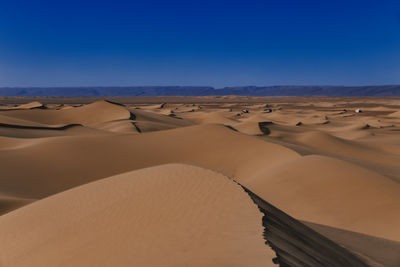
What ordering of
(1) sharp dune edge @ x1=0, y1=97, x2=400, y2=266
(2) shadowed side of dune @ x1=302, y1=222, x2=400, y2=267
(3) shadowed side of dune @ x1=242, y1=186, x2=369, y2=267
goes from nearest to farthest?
(3) shadowed side of dune @ x1=242, y1=186, x2=369, y2=267
(1) sharp dune edge @ x1=0, y1=97, x2=400, y2=266
(2) shadowed side of dune @ x1=302, y1=222, x2=400, y2=267

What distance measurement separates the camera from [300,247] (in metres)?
4.14

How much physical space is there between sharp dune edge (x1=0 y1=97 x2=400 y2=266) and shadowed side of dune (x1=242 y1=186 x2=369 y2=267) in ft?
0.07

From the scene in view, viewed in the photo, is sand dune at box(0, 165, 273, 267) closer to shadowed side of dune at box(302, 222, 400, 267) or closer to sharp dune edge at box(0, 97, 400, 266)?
sharp dune edge at box(0, 97, 400, 266)

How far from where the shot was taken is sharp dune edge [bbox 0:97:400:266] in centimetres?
380

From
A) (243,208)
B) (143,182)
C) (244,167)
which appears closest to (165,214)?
(243,208)

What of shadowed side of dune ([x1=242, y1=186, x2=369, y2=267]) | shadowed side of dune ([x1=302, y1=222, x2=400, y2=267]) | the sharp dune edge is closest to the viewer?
shadowed side of dune ([x1=242, y1=186, x2=369, y2=267])

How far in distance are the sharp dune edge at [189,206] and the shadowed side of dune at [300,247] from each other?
0.02 m

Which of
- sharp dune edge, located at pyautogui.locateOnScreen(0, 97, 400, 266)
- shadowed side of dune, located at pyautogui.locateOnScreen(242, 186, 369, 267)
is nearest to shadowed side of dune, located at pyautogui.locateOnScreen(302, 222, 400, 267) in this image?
sharp dune edge, located at pyautogui.locateOnScreen(0, 97, 400, 266)

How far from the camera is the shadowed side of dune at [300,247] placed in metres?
3.49

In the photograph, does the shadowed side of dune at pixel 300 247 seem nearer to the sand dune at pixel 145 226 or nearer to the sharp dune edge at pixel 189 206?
the sharp dune edge at pixel 189 206

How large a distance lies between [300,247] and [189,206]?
4.62 feet

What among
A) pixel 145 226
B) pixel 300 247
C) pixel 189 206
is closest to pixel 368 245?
pixel 300 247

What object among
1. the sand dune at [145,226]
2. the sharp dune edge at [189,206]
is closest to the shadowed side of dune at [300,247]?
the sharp dune edge at [189,206]

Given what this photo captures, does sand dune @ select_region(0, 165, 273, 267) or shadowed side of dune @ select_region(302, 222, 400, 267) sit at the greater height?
sand dune @ select_region(0, 165, 273, 267)
